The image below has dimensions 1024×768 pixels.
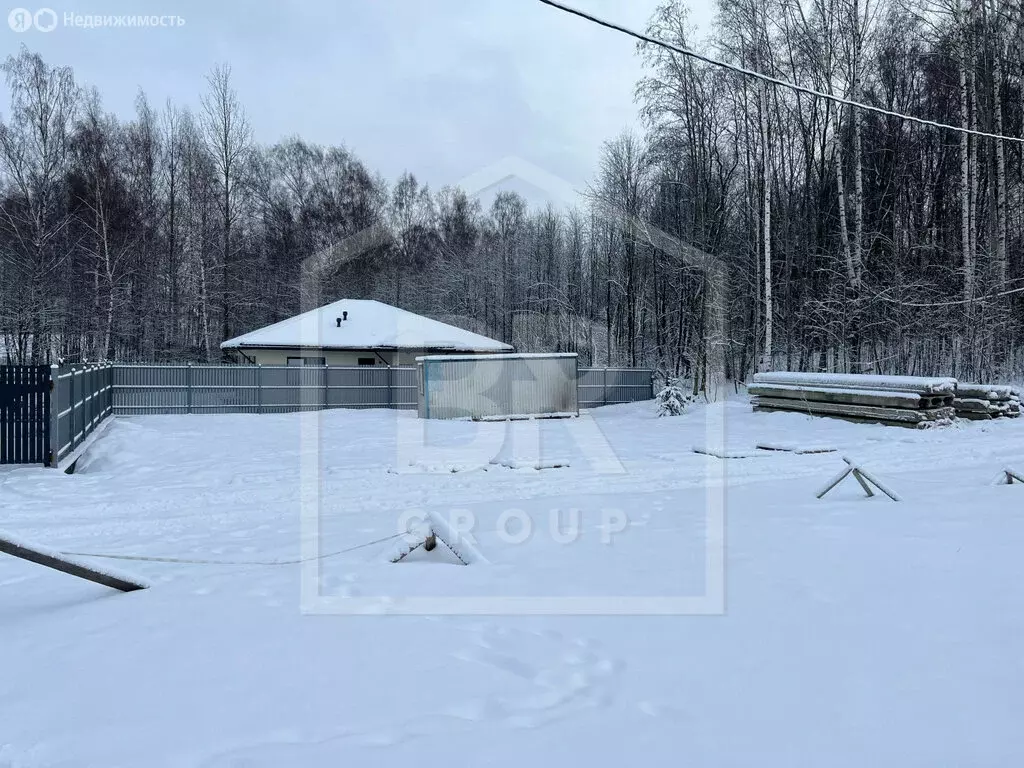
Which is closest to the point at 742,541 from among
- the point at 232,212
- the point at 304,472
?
the point at 304,472

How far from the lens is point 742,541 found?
579 centimetres

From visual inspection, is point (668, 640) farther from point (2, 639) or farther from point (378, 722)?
point (2, 639)

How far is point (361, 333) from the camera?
26625 millimetres

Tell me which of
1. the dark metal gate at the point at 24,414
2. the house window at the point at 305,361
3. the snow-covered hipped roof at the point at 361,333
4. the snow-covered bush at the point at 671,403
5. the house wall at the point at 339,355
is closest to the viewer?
the dark metal gate at the point at 24,414

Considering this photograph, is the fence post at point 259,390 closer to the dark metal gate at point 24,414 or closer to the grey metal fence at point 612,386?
the grey metal fence at point 612,386

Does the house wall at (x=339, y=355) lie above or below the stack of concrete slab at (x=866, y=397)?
above

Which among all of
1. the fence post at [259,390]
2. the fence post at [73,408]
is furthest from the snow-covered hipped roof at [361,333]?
the fence post at [73,408]

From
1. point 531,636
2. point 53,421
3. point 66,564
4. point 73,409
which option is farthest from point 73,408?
point 531,636

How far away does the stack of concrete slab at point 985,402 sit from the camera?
619 inches

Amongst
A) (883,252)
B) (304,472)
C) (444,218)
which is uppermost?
(444,218)

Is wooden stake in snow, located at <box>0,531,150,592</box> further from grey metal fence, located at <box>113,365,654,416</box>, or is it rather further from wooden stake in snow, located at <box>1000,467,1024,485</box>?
grey metal fence, located at <box>113,365,654,416</box>

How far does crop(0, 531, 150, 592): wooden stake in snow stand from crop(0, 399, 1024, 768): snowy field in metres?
0.12

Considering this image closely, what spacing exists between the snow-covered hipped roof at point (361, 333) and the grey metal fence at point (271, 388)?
2235 millimetres

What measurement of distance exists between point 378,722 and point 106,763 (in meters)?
1.01
